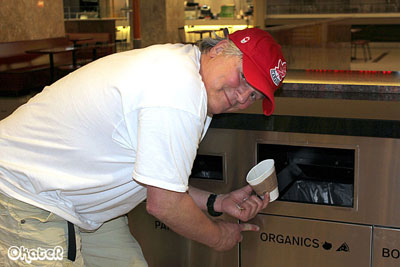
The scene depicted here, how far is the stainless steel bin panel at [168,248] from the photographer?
230cm

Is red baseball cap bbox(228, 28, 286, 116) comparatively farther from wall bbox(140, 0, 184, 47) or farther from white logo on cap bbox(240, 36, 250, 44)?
wall bbox(140, 0, 184, 47)

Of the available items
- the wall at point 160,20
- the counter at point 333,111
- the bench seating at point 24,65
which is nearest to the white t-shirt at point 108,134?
the counter at point 333,111

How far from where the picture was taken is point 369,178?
1.98 metres

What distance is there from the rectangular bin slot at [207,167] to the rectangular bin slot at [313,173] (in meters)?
0.23

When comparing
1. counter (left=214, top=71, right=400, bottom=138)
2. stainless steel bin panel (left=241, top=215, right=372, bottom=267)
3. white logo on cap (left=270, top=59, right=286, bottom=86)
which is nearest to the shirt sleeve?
white logo on cap (left=270, top=59, right=286, bottom=86)

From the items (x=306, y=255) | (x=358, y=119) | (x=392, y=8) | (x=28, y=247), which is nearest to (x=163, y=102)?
(x=28, y=247)

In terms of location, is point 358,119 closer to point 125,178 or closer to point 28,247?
point 125,178

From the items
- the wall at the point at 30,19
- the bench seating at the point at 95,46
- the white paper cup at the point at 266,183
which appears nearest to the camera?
the white paper cup at the point at 266,183

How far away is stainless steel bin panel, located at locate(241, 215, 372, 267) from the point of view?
2.06 metres

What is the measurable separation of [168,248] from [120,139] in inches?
45.8

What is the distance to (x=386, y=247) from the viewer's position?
202 cm

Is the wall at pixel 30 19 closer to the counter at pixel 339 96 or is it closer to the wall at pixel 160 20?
the counter at pixel 339 96

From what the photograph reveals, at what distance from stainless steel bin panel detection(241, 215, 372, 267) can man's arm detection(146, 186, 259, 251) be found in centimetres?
66

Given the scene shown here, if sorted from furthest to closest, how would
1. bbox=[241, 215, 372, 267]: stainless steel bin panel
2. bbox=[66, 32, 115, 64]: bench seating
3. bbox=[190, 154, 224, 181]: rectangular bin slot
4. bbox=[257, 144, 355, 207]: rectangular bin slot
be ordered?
bbox=[66, 32, 115, 64]: bench seating < bbox=[190, 154, 224, 181]: rectangular bin slot < bbox=[257, 144, 355, 207]: rectangular bin slot < bbox=[241, 215, 372, 267]: stainless steel bin panel
